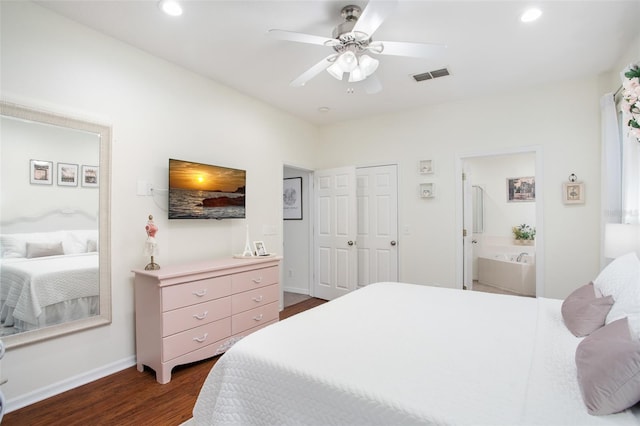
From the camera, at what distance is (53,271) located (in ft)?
7.47

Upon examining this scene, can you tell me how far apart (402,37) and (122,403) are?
3.32 m

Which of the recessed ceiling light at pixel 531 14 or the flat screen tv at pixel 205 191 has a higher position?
the recessed ceiling light at pixel 531 14

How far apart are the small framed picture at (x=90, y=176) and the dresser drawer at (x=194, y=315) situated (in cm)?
113

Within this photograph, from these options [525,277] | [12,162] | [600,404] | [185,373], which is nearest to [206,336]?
[185,373]

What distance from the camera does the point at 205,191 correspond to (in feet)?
10.4

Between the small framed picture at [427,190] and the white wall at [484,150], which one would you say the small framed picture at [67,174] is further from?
the small framed picture at [427,190]

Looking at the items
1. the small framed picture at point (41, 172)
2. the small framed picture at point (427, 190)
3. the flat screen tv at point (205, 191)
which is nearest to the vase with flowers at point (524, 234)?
the small framed picture at point (427, 190)

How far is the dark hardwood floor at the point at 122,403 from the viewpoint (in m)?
1.96

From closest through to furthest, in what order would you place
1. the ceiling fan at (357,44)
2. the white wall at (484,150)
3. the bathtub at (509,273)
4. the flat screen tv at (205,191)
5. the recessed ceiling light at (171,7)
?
the ceiling fan at (357,44) < the recessed ceiling light at (171,7) < the flat screen tv at (205,191) < the white wall at (484,150) < the bathtub at (509,273)

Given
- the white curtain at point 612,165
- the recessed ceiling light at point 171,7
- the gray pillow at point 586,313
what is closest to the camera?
the gray pillow at point 586,313

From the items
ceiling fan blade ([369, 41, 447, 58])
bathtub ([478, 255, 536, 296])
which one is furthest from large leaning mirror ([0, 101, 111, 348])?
bathtub ([478, 255, 536, 296])

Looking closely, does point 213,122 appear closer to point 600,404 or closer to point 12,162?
point 12,162

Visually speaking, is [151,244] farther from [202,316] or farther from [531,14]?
[531,14]

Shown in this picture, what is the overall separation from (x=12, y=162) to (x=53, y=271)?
30.5 inches
